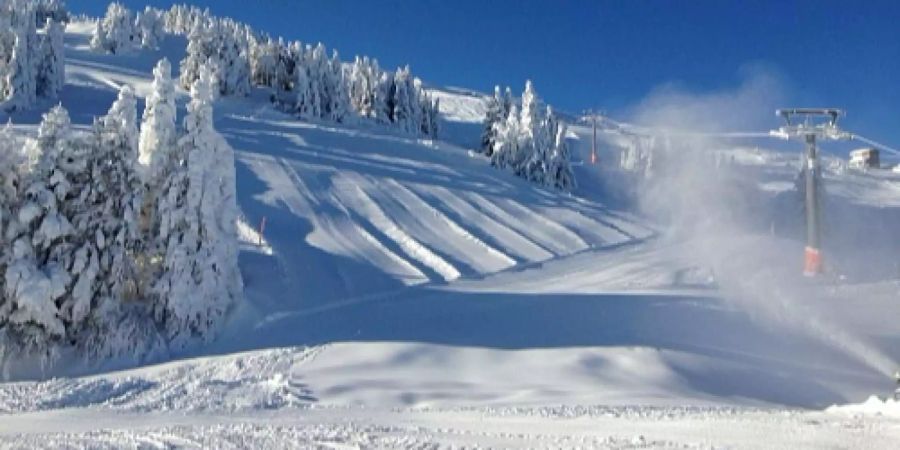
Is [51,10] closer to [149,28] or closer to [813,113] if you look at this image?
[149,28]

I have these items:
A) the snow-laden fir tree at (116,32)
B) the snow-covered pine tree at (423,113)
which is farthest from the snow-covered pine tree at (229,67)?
the snow-laden fir tree at (116,32)

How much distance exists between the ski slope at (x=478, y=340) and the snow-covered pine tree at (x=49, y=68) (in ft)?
89.8

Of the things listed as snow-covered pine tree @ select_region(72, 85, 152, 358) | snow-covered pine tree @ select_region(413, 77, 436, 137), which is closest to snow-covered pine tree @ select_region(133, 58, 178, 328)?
snow-covered pine tree @ select_region(72, 85, 152, 358)

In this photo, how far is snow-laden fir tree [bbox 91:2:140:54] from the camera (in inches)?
4339

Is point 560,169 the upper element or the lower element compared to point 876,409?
upper

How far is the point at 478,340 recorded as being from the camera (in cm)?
2373

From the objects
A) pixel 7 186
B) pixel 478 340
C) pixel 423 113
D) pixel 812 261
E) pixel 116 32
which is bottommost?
pixel 478 340

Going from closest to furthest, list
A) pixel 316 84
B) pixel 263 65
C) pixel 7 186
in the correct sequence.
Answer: pixel 7 186 → pixel 316 84 → pixel 263 65

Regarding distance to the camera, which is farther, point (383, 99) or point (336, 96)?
point (383, 99)

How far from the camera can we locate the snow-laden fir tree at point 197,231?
933 inches

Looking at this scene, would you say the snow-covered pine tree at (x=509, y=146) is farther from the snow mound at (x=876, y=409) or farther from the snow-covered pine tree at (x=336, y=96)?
the snow mound at (x=876, y=409)

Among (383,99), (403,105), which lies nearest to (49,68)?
(383,99)

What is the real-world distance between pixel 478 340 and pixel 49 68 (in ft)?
197

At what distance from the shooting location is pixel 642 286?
3259 cm
